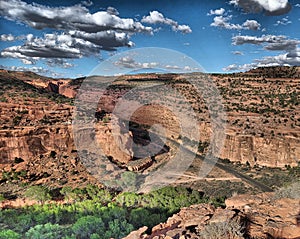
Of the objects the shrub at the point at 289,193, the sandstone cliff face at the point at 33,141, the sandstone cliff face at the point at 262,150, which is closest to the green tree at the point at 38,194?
the sandstone cliff face at the point at 33,141

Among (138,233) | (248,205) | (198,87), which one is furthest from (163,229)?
(198,87)

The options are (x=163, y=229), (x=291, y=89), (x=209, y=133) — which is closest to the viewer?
(x=163, y=229)

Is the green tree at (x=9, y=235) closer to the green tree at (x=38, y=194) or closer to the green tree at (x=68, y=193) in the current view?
the green tree at (x=38, y=194)

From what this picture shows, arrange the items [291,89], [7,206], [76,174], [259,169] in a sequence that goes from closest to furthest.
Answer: [7,206] < [76,174] < [259,169] < [291,89]

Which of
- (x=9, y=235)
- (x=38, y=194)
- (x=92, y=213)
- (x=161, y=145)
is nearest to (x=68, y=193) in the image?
(x=38, y=194)

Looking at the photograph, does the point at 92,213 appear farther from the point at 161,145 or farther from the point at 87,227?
the point at 161,145

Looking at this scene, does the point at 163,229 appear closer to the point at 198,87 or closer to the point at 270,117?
the point at 270,117

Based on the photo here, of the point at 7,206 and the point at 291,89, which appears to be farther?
the point at 291,89

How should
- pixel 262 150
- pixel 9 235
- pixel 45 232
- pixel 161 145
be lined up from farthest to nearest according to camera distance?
pixel 161 145
pixel 262 150
pixel 45 232
pixel 9 235
